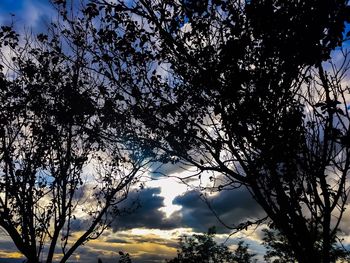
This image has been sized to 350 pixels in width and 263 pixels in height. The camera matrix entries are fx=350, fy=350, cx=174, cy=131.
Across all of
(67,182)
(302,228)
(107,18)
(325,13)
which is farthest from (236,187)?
(67,182)

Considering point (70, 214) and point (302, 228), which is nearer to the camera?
point (302, 228)

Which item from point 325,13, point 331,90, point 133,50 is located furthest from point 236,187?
point 133,50

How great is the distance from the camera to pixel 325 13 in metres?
4.97

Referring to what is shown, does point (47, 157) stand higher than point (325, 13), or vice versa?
point (47, 157)

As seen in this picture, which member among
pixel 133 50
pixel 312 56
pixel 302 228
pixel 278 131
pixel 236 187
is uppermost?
pixel 133 50

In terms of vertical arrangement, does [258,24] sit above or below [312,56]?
above

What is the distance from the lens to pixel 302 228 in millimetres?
6105

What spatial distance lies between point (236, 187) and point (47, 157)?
371 inches

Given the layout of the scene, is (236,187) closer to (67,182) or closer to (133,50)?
(133,50)

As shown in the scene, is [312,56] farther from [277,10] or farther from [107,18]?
[107,18]

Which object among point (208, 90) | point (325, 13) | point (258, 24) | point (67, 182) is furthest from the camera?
point (67, 182)

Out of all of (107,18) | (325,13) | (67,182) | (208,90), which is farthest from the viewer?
(67,182)

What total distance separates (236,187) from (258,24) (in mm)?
3206

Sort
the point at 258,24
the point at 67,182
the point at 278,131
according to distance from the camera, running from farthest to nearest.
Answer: the point at 67,182, the point at 278,131, the point at 258,24
